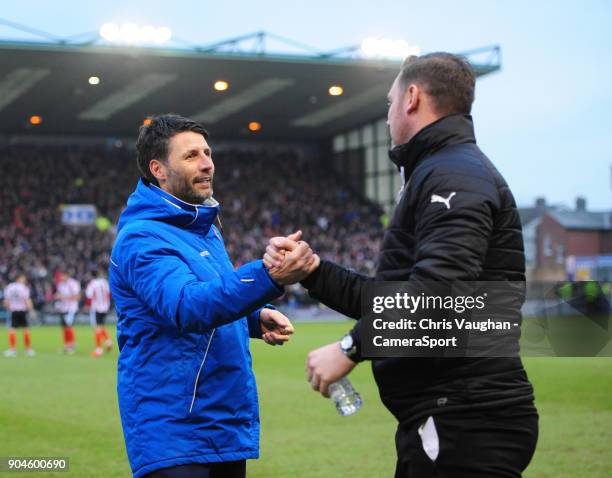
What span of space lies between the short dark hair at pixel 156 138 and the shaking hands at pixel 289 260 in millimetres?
1007

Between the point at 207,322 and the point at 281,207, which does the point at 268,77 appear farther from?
the point at 207,322

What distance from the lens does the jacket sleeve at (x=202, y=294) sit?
362cm

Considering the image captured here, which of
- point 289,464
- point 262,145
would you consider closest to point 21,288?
point 289,464

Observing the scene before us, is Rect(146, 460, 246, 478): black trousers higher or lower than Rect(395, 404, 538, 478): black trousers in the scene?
lower

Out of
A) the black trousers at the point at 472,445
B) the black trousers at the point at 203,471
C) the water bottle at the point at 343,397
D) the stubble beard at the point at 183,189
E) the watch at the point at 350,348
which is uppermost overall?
the stubble beard at the point at 183,189

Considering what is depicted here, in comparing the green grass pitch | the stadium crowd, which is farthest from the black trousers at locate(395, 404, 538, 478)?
the stadium crowd

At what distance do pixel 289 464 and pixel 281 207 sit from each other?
1647 inches

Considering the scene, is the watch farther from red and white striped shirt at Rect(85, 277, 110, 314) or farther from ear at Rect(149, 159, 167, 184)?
red and white striped shirt at Rect(85, 277, 110, 314)

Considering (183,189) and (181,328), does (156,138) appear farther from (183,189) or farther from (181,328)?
(181,328)

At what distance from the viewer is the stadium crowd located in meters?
41.0

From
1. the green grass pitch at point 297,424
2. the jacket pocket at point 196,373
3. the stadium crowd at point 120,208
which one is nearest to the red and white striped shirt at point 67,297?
the green grass pitch at point 297,424

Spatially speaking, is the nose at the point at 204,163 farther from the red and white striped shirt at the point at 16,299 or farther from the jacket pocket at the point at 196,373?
the red and white striped shirt at the point at 16,299

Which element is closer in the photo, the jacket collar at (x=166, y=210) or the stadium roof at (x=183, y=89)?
the jacket collar at (x=166, y=210)

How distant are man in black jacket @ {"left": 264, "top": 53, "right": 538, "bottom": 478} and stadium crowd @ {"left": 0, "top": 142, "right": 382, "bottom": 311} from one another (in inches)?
1401
